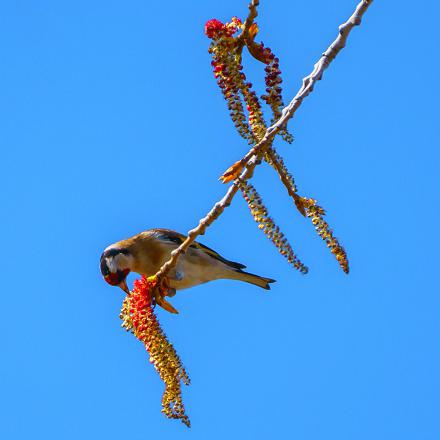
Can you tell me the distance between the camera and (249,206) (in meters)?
2.90

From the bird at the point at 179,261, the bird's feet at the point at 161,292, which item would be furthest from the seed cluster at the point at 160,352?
the bird at the point at 179,261

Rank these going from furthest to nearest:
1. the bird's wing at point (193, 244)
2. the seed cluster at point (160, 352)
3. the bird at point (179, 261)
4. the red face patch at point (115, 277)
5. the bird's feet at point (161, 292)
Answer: the bird's wing at point (193, 244), the bird at point (179, 261), the red face patch at point (115, 277), the bird's feet at point (161, 292), the seed cluster at point (160, 352)

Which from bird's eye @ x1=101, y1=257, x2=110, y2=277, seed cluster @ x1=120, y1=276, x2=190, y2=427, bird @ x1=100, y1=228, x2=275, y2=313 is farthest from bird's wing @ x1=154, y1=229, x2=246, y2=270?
seed cluster @ x1=120, y1=276, x2=190, y2=427

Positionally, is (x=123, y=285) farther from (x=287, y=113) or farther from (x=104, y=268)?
(x=287, y=113)

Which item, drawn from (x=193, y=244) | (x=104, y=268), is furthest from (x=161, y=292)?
(x=193, y=244)

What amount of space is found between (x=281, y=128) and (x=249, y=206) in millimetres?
328

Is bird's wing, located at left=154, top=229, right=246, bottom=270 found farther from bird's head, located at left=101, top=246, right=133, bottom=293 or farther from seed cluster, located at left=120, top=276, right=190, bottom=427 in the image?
seed cluster, located at left=120, top=276, right=190, bottom=427

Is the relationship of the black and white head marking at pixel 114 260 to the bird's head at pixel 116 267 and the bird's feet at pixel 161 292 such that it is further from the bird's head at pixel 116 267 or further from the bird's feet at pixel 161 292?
the bird's feet at pixel 161 292

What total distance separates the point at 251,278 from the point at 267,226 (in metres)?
3.81

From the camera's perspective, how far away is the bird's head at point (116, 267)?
5.77m

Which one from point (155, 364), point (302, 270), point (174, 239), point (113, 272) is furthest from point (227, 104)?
point (174, 239)

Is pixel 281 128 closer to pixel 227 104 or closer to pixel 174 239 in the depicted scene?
Result: pixel 227 104

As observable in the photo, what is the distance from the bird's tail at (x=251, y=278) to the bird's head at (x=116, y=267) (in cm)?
98

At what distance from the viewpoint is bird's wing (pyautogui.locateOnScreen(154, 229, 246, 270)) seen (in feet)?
21.6
